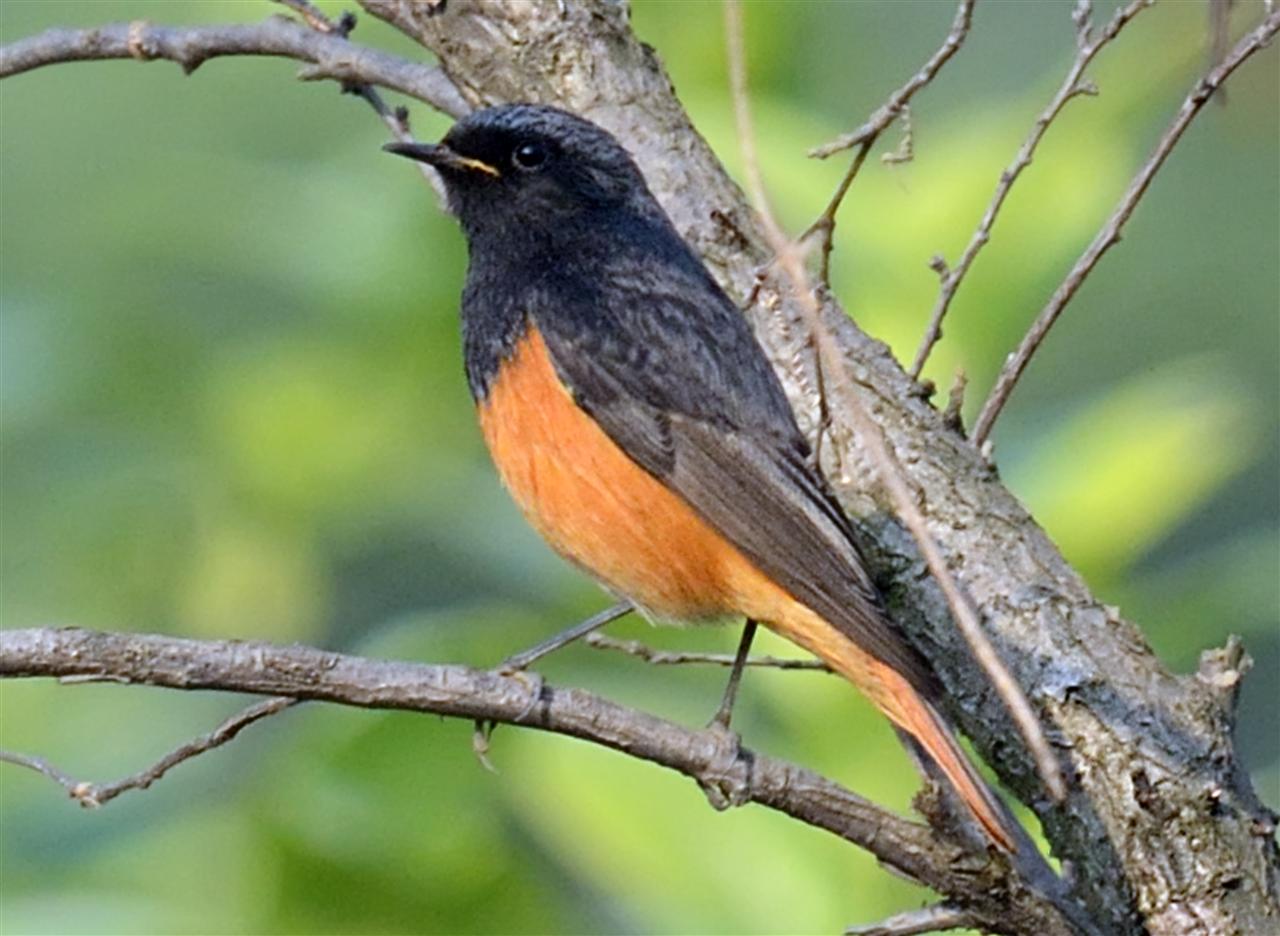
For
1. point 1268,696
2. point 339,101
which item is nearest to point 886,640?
point 1268,696

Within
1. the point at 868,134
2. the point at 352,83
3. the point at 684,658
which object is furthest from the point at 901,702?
the point at 352,83

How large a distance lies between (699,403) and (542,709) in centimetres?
109

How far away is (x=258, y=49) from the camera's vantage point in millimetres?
4402

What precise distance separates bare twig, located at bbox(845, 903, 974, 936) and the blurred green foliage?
19.8 inches

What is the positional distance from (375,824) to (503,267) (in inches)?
45.0

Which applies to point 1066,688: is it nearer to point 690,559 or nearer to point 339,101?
point 690,559

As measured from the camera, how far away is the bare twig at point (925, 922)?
323 centimetres

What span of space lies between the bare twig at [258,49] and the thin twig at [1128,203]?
4.29ft

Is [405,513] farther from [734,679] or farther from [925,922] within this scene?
[925,922]

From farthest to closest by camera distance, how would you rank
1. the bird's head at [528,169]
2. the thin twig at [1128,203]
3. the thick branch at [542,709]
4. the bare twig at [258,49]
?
the bare twig at [258,49] < the bird's head at [528,169] < the thin twig at [1128,203] < the thick branch at [542,709]

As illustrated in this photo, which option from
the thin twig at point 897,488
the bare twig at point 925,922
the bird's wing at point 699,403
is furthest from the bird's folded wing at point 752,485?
the thin twig at point 897,488

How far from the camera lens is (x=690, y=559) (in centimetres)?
400

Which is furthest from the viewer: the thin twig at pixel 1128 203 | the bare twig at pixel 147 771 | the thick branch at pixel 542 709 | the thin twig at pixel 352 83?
the thin twig at pixel 352 83

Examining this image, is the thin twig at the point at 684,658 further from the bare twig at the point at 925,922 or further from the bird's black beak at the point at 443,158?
the bird's black beak at the point at 443,158
